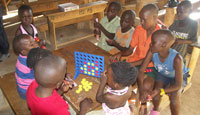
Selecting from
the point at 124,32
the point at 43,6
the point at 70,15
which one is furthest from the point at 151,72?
the point at 43,6

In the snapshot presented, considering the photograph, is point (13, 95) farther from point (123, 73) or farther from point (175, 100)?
point (175, 100)

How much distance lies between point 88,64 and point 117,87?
0.55 meters

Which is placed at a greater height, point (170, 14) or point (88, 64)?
point (170, 14)

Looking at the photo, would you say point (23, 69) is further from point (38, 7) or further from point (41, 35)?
point (41, 35)

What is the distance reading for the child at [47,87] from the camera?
4.51 feet

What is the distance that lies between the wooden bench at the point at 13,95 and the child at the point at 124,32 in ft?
4.83

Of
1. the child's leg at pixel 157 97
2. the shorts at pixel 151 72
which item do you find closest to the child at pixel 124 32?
the shorts at pixel 151 72

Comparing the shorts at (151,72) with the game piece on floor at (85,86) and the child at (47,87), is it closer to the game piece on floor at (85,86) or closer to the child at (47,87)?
the game piece on floor at (85,86)

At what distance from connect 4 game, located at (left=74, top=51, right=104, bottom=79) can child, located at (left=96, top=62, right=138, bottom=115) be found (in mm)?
243

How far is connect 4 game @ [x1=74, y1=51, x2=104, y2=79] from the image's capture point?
6.39ft

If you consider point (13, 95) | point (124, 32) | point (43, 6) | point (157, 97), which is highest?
point (43, 6)

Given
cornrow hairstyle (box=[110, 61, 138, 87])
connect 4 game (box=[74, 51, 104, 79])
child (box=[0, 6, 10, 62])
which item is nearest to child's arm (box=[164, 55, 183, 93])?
cornrow hairstyle (box=[110, 61, 138, 87])

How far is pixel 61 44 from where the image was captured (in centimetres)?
495

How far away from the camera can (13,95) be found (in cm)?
202
